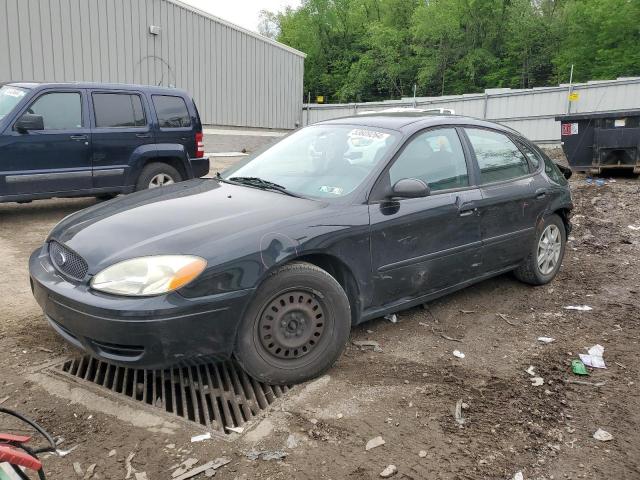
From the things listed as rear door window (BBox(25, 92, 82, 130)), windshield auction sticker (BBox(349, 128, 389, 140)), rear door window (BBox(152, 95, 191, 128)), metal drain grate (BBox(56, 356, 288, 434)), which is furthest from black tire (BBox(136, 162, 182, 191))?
metal drain grate (BBox(56, 356, 288, 434))

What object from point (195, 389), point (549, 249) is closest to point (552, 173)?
point (549, 249)

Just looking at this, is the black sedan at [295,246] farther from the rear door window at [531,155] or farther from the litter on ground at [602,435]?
the litter on ground at [602,435]

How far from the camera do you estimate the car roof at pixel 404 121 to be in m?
4.10

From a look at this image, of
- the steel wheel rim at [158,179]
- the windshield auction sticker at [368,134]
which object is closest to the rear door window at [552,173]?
the windshield auction sticker at [368,134]

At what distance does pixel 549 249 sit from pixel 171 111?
6.08m

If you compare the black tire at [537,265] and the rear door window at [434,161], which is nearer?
the rear door window at [434,161]

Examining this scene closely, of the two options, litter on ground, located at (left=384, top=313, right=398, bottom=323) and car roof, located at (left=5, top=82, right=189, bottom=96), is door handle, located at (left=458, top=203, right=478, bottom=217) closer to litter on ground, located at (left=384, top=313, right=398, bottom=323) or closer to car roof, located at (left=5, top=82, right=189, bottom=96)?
litter on ground, located at (left=384, top=313, right=398, bottom=323)

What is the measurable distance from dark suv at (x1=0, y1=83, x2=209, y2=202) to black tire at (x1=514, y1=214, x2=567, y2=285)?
A: 563 centimetres

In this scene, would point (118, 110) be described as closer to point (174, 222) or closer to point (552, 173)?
point (174, 222)

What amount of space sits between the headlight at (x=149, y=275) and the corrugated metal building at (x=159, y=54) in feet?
40.8

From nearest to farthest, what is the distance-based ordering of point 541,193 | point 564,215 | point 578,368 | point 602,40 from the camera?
point 578,368
point 541,193
point 564,215
point 602,40

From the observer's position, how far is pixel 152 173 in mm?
8391

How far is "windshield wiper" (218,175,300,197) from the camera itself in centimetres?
371

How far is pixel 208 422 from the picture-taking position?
2861 mm
